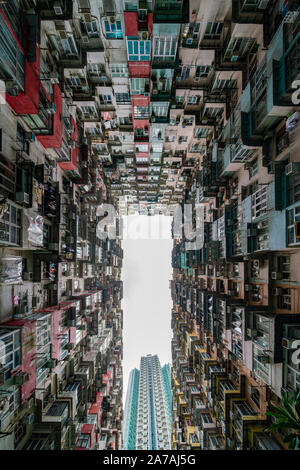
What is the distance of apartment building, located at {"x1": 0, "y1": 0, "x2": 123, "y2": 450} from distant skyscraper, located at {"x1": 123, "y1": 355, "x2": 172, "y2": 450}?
82897mm

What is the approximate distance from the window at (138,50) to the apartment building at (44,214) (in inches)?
128

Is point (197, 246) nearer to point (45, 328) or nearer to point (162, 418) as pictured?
point (45, 328)

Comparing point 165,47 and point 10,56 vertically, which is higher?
point 165,47

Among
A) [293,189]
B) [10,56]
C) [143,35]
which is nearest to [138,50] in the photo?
[143,35]

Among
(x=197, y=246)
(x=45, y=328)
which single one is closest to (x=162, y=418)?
(x=197, y=246)

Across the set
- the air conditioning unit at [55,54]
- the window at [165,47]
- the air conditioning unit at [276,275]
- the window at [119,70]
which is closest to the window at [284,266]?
the air conditioning unit at [276,275]

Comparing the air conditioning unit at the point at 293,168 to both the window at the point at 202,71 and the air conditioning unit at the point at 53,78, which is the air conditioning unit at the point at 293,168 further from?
the air conditioning unit at the point at 53,78

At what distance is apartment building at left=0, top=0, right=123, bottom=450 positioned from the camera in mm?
14977

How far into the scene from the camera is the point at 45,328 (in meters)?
19.0

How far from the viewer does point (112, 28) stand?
19.8 metres

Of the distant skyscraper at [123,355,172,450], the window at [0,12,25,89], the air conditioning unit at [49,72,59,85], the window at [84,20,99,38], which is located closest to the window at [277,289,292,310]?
the window at [0,12,25,89]

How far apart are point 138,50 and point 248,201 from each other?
17.3m

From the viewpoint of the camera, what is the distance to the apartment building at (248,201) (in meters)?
14.9

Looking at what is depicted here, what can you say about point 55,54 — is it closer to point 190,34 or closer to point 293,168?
point 190,34
